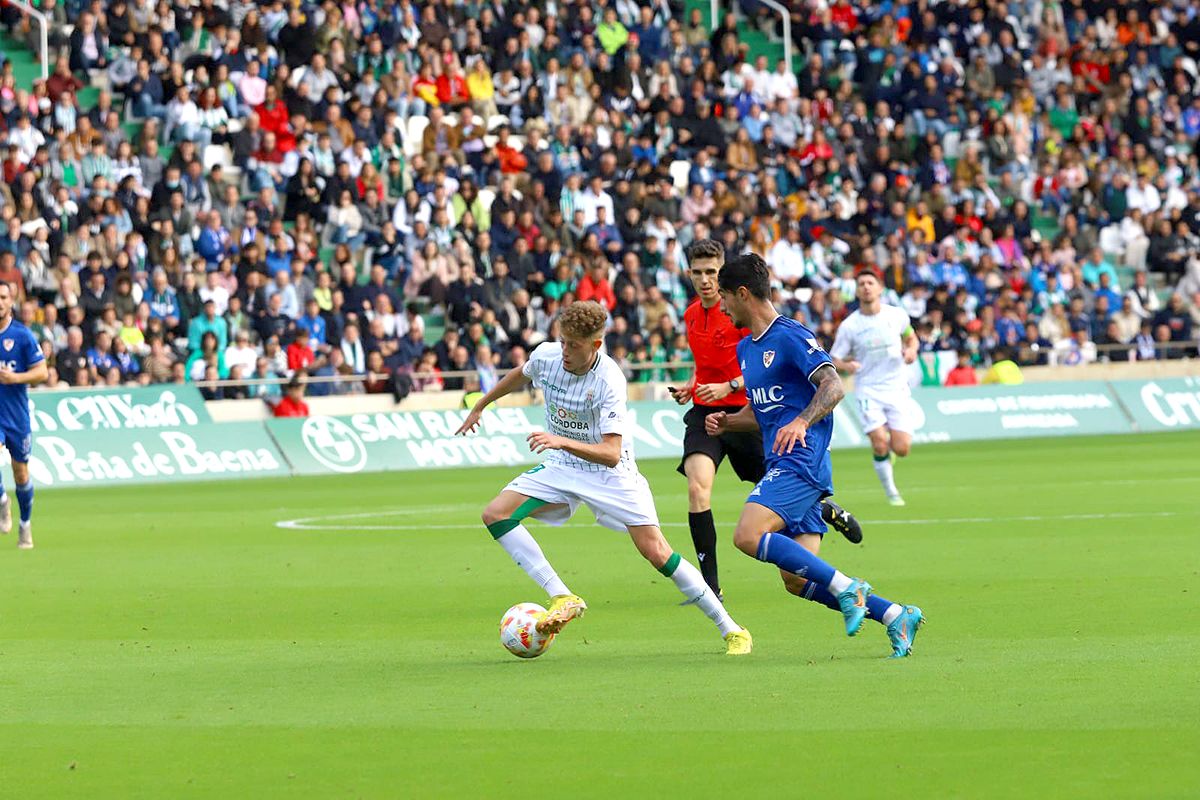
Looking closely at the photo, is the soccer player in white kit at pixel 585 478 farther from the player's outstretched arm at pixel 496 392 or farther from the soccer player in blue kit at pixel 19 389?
the soccer player in blue kit at pixel 19 389

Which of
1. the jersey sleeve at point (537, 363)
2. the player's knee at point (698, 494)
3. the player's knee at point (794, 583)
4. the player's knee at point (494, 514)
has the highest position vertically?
the jersey sleeve at point (537, 363)

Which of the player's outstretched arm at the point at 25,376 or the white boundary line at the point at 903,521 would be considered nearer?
the player's outstretched arm at the point at 25,376

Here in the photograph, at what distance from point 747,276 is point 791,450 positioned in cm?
91

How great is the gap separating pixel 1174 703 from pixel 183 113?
2640 centimetres

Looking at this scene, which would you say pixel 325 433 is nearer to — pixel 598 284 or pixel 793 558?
pixel 598 284

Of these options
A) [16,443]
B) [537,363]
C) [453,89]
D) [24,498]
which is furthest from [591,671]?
[453,89]

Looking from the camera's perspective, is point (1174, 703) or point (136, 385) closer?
point (1174, 703)

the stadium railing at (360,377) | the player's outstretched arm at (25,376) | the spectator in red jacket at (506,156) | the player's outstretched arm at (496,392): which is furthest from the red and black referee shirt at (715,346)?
the spectator in red jacket at (506,156)

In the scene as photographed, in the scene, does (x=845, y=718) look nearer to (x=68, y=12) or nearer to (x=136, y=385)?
(x=136, y=385)

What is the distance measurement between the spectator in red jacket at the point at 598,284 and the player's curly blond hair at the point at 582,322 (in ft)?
79.1

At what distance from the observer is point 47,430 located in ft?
91.5

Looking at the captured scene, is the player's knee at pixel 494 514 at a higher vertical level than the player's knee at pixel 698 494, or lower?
higher

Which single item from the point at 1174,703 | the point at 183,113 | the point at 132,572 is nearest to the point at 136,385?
the point at 183,113

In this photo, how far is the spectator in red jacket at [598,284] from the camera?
3481cm
